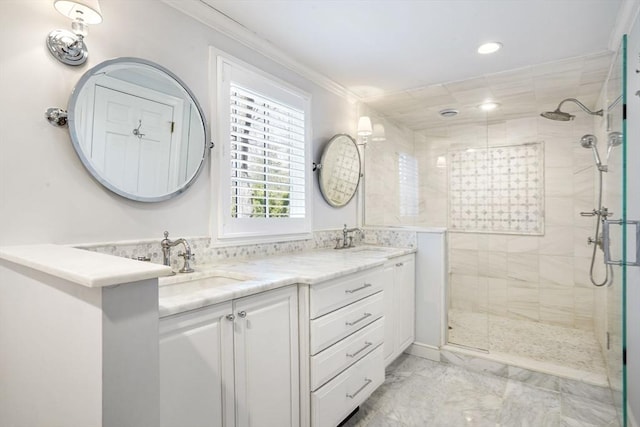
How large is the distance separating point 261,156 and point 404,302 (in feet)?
5.24

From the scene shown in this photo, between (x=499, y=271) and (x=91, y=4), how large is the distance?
3918 mm

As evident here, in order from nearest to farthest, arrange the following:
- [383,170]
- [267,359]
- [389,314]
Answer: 1. [267,359]
2. [389,314]
3. [383,170]

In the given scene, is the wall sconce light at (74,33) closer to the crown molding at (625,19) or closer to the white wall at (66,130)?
the white wall at (66,130)

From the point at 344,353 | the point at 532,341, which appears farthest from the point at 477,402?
the point at 532,341

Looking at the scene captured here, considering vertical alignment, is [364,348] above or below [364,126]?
below

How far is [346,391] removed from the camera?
1.75 meters

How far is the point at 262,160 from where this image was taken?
219cm

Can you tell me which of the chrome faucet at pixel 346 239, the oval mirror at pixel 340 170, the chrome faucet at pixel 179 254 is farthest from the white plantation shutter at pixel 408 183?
the chrome faucet at pixel 179 254

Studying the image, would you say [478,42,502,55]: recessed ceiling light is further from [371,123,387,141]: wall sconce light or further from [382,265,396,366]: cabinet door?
[382,265,396,366]: cabinet door

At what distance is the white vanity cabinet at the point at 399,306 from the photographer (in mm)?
2408

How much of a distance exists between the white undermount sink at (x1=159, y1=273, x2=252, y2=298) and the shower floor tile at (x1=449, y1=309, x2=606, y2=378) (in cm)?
207

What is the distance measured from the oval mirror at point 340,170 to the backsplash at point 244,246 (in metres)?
0.32

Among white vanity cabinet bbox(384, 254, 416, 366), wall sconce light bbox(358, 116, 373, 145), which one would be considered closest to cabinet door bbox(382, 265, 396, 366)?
white vanity cabinet bbox(384, 254, 416, 366)

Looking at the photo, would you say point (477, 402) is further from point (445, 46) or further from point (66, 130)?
point (66, 130)
